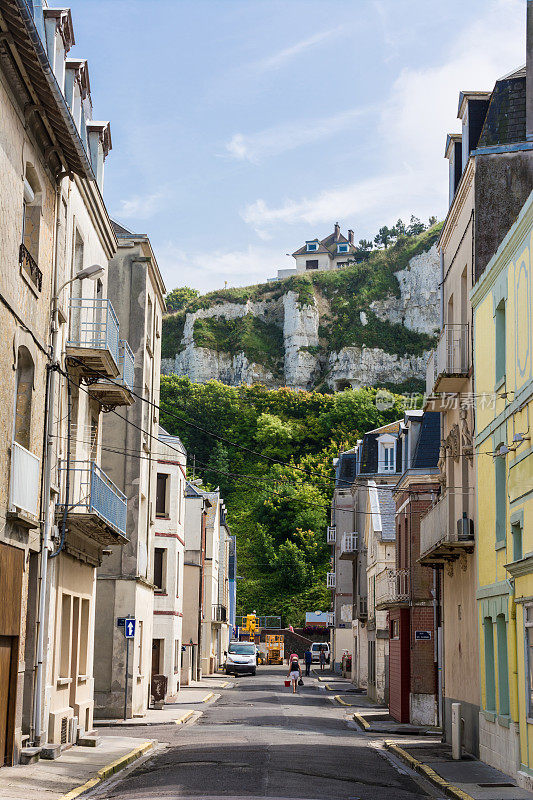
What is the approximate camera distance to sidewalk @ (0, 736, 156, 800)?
40.2 ft

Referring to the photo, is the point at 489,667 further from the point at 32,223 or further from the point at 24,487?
the point at 32,223

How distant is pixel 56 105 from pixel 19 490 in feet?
18.3

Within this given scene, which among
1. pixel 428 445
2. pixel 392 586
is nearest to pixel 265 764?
pixel 428 445

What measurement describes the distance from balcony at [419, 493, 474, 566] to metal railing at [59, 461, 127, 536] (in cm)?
631

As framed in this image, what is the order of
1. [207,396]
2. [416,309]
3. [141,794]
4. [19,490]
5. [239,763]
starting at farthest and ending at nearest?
1. [416,309]
2. [207,396]
3. [239,763]
4. [19,490]
5. [141,794]

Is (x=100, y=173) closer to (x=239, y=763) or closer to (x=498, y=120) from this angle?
(x=498, y=120)

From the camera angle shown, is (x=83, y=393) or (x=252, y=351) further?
(x=252, y=351)

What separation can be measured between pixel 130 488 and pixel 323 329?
109116 millimetres

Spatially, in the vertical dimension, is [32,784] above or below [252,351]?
below

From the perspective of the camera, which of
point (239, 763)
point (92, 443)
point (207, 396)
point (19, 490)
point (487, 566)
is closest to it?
point (19, 490)

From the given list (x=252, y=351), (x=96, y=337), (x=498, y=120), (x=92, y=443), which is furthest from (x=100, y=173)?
(x=252, y=351)

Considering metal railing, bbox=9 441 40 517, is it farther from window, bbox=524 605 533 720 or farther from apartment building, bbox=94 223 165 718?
apartment building, bbox=94 223 165 718

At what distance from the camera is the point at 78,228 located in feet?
63.5

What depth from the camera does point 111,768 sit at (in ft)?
49.7
